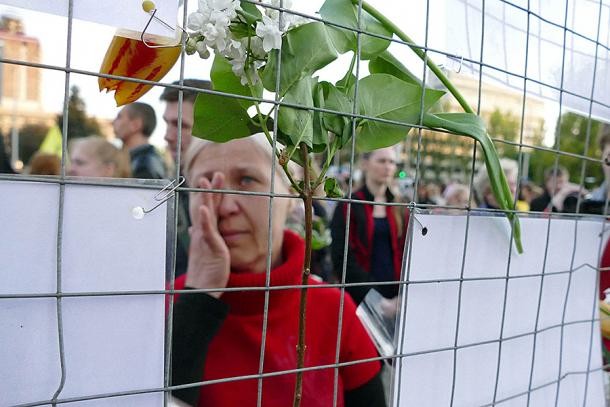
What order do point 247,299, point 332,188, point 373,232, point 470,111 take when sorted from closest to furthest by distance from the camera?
point 332,188, point 470,111, point 247,299, point 373,232

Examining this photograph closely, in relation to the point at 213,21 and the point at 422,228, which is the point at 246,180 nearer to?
the point at 422,228

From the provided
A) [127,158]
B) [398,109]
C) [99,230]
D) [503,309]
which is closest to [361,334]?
[503,309]

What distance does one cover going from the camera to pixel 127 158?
1540 millimetres

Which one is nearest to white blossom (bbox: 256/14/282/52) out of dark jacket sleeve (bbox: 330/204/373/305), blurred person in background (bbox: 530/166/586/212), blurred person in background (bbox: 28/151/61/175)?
blurred person in background (bbox: 530/166/586/212)

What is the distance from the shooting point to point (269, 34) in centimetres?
43

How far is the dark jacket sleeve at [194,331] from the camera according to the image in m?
0.81

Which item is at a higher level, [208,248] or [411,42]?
[411,42]

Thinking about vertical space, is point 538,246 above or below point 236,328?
above

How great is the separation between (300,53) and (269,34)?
1.8 inches

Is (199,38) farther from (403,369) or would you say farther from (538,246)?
(538,246)

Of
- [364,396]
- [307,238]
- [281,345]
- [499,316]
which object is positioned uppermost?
[307,238]

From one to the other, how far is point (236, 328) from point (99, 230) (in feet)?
1.98

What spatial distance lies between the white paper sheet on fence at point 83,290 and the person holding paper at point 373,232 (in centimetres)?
122

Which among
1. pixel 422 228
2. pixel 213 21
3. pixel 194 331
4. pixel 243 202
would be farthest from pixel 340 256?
pixel 213 21
